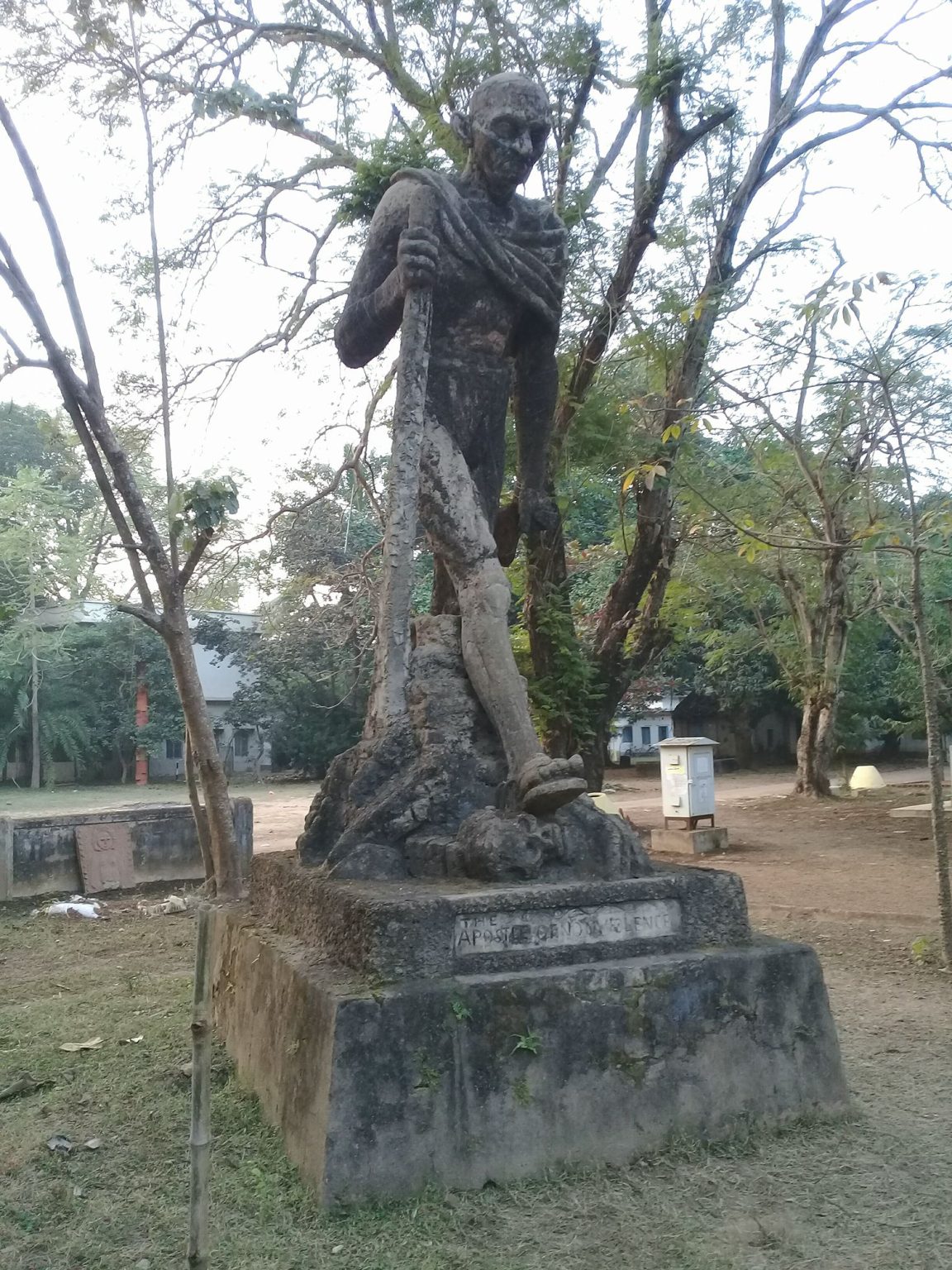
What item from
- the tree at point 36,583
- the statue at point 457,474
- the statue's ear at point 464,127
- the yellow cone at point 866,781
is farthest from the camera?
the tree at point 36,583

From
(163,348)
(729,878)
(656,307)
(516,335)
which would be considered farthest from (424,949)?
(656,307)

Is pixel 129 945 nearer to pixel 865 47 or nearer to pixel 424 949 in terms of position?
pixel 424 949

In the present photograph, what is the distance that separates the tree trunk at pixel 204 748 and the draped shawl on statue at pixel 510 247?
149 inches

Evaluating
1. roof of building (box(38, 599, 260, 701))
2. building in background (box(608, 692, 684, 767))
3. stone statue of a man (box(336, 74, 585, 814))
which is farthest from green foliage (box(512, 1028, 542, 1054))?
building in background (box(608, 692, 684, 767))

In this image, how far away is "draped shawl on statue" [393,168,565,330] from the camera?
12.9ft

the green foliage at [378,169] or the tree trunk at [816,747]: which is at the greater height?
the green foliage at [378,169]

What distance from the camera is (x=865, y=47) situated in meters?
9.77

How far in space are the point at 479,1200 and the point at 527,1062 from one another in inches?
14.4

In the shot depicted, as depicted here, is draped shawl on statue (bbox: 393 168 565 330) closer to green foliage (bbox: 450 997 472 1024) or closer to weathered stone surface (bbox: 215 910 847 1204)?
weathered stone surface (bbox: 215 910 847 1204)

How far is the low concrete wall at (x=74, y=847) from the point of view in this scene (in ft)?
28.8

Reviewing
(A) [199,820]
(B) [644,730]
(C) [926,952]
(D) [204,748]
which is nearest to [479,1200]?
(C) [926,952]

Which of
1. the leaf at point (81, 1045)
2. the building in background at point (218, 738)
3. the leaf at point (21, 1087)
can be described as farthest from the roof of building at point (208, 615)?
the leaf at point (21, 1087)

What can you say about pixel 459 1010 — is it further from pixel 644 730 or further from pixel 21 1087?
pixel 644 730

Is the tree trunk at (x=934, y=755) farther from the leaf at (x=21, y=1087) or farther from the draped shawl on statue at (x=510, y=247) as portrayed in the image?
the leaf at (x=21, y=1087)
